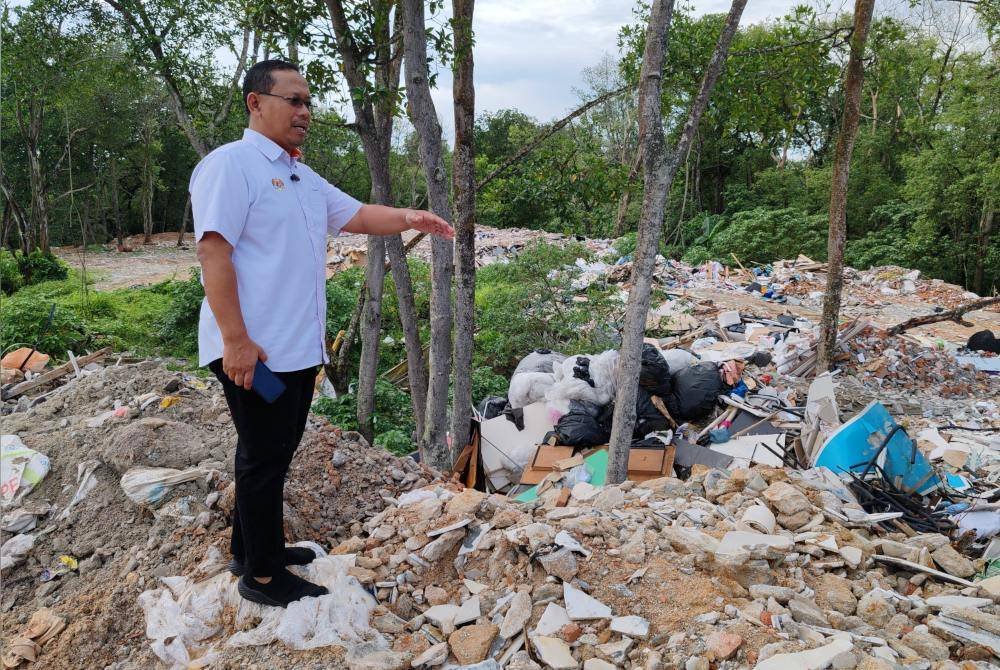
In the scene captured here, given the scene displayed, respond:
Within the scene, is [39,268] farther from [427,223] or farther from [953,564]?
[953,564]

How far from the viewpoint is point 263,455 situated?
6.59ft

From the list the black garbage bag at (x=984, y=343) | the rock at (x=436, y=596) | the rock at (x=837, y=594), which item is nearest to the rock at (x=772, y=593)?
the rock at (x=837, y=594)

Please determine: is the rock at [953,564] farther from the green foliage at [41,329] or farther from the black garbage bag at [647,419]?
the green foliage at [41,329]

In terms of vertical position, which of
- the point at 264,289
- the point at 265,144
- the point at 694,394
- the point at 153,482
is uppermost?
the point at 265,144

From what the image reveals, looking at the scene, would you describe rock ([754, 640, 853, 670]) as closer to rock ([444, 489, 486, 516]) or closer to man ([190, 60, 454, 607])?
rock ([444, 489, 486, 516])

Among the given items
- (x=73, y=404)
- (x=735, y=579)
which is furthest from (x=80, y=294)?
(x=735, y=579)

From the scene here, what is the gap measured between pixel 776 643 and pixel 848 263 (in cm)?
1905

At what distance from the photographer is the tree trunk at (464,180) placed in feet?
14.2

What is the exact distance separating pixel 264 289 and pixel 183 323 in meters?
9.41

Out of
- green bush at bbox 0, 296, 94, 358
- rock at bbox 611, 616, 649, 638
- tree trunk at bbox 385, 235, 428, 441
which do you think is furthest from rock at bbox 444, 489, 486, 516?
green bush at bbox 0, 296, 94, 358

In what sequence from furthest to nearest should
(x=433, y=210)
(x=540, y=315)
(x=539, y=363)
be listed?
(x=540, y=315) < (x=539, y=363) < (x=433, y=210)

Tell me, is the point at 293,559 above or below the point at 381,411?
above

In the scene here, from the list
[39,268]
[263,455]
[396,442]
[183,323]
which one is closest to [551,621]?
[263,455]

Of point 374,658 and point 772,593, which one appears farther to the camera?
point 772,593
